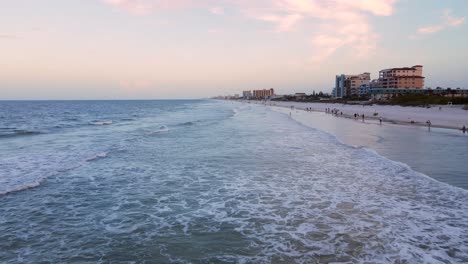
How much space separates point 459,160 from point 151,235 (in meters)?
15.8

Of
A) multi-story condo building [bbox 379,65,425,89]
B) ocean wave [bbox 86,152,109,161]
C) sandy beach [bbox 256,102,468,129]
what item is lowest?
ocean wave [bbox 86,152,109,161]

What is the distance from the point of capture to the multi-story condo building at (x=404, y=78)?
127131 mm

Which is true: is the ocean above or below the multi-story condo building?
below

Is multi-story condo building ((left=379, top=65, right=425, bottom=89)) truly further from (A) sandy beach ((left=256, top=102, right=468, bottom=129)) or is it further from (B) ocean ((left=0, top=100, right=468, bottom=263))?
(B) ocean ((left=0, top=100, right=468, bottom=263))

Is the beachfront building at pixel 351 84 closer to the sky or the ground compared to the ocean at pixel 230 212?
closer to the sky

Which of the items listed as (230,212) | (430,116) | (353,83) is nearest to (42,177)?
(230,212)

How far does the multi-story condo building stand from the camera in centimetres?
12713

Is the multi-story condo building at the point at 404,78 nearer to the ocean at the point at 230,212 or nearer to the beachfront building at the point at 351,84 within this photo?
the beachfront building at the point at 351,84

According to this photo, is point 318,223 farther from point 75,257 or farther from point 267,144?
point 267,144

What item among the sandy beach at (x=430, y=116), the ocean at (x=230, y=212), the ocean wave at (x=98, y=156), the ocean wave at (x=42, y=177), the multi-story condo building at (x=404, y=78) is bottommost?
the ocean at (x=230, y=212)

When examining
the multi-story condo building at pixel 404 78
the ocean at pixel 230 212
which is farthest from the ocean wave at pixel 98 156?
the multi-story condo building at pixel 404 78

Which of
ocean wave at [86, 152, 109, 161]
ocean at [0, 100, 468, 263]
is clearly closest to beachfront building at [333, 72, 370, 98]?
ocean wave at [86, 152, 109, 161]

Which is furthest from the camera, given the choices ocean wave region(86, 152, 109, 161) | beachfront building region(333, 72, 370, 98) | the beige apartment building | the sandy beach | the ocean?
beachfront building region(333, 72, 370, 98)

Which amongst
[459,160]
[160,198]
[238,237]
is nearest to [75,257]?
[238,237]
